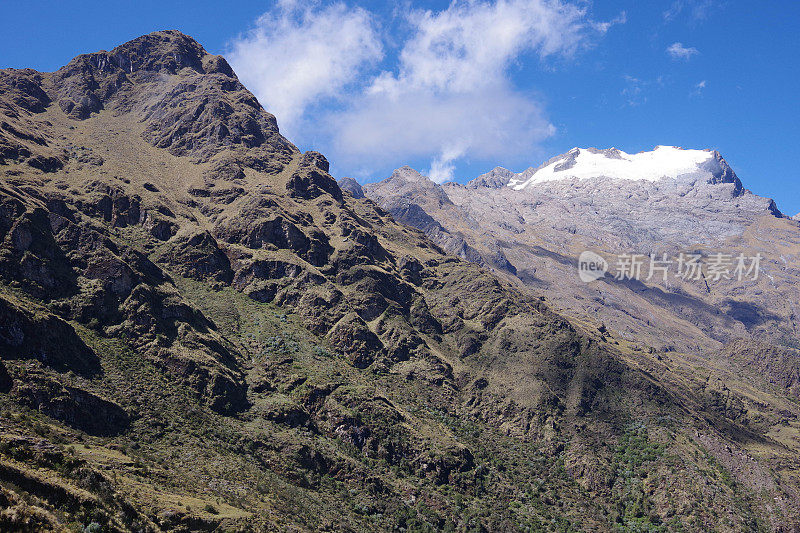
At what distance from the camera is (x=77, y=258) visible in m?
143

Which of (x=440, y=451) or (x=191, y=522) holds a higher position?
(x=440, y=451)

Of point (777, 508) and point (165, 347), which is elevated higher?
point (777, 508)

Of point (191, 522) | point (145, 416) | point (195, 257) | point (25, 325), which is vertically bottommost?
point (191, 522)

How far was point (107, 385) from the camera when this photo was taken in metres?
116

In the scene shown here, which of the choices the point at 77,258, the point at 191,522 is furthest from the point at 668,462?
the point at 77,258

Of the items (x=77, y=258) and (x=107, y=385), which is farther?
(x=77, y=258)

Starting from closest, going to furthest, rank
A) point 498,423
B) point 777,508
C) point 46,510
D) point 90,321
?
point 46,510
point 90,321
point 777,508
point 498,423

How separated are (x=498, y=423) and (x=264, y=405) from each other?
290 feet

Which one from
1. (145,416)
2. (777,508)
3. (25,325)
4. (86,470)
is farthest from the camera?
(777,508)

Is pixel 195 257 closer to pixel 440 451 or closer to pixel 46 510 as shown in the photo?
pixel 440 451

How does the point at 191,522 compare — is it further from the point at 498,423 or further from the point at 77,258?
the point at 498,423

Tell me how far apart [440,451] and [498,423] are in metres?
41.8

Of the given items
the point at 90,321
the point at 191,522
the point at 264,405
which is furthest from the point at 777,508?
the point at 90,321

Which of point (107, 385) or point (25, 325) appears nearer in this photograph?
point (25, 325)
